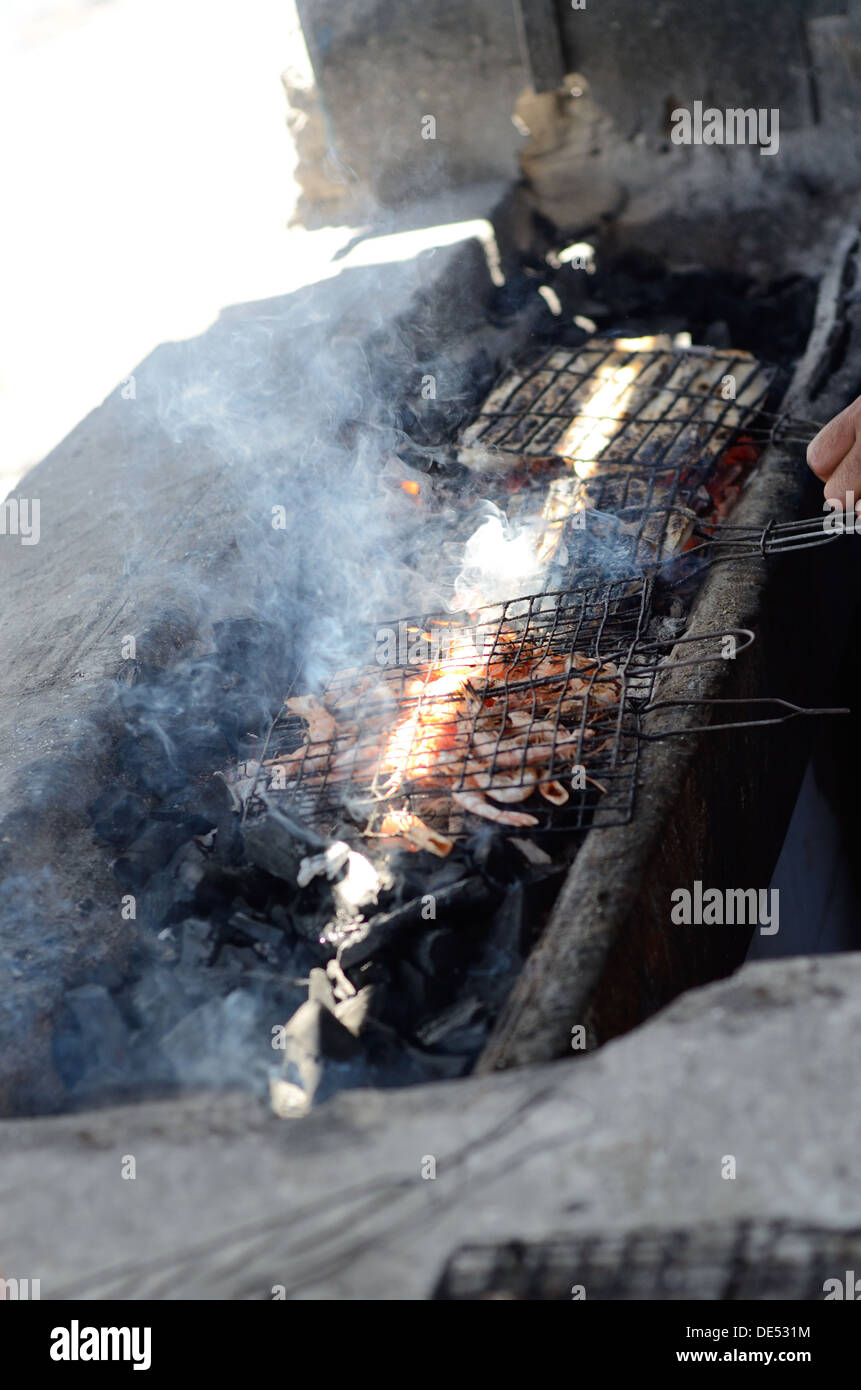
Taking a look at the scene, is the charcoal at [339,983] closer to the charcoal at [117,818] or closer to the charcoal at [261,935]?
the charcoal at [261,935]

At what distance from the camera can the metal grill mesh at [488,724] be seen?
11.4ft

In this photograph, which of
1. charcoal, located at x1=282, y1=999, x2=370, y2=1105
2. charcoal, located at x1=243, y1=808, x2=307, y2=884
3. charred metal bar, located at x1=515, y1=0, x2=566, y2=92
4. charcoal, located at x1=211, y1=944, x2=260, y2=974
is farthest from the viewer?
charred metal bar, located at x1=515, y1=0, x2=566, y2=92

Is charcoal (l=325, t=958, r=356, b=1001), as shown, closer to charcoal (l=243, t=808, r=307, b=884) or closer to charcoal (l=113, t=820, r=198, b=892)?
charcoal (l=243, t=808, r=307, b=884)

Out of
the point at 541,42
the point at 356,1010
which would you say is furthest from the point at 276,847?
the point at 541,42

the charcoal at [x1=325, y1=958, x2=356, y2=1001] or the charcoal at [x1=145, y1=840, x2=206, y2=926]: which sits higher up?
the charcoal at [x1=145, y1=840, x2=206, y2=926]

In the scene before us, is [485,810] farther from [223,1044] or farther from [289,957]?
[223,1044]

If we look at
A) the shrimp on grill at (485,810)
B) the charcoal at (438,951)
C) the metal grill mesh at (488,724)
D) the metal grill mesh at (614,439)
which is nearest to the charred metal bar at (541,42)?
the metal grill mesh at (614,439)

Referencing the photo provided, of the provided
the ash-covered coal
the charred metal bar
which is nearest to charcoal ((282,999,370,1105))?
the ash-covered coal

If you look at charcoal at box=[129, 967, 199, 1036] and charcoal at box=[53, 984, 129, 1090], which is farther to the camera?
charcoal at box=[129, 967, 199, 1036]

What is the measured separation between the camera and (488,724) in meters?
3.78

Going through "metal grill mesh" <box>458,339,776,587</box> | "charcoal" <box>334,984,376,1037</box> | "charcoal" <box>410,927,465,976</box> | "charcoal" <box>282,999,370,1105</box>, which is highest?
"metal grill mesh" <box>458,339,776,587</box>

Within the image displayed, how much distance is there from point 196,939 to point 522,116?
600cm

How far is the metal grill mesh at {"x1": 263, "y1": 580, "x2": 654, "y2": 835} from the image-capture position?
3.48 m
